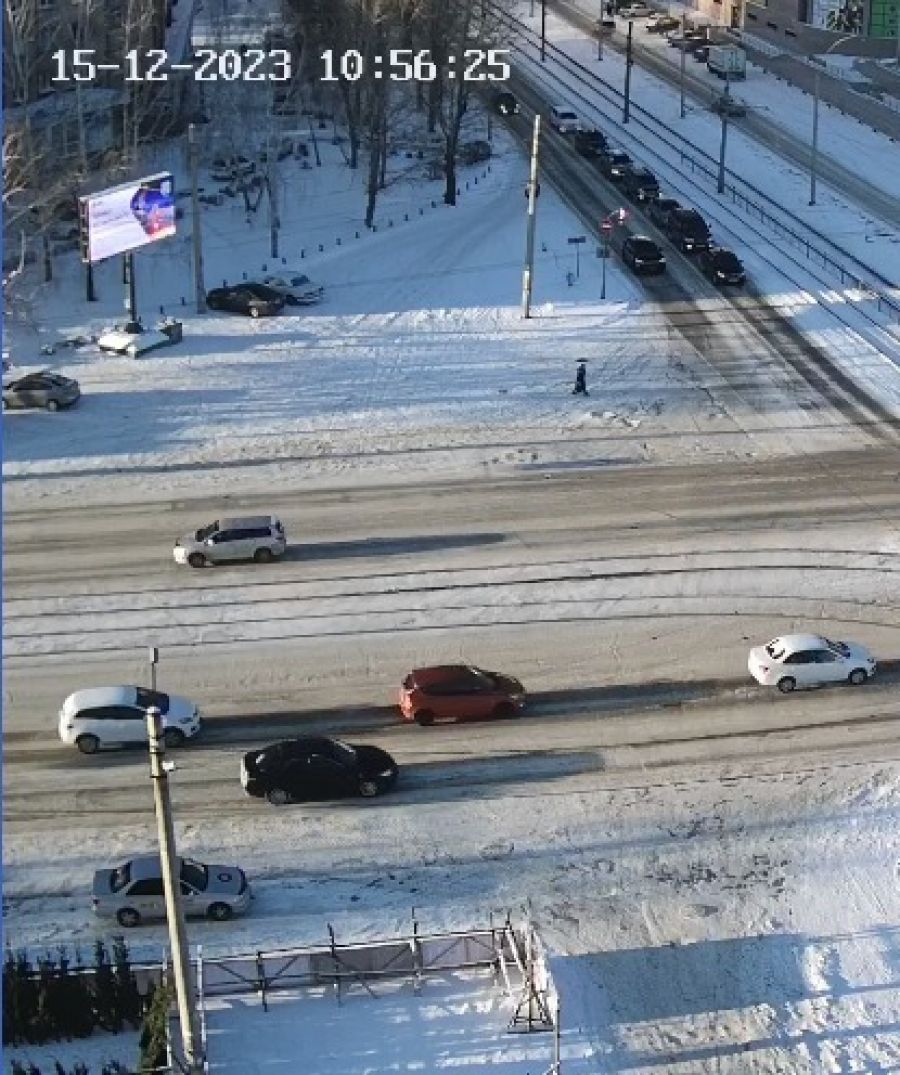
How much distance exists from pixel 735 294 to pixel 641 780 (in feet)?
89.8

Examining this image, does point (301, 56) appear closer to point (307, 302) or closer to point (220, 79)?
point (220, 79)

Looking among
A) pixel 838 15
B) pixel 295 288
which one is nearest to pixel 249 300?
pixel 295 288

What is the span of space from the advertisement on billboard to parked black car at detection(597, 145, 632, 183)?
27.5 metres

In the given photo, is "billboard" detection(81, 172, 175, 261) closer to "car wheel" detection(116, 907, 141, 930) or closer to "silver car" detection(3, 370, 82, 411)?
"silver car" detection(3, 370, 82, 411)

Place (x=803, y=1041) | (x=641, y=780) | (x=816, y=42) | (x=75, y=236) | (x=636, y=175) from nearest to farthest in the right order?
1. (x=803, y=1041)
2. (x=641, y=780)
3. (x=75, y=236)
4. (x=636, y=175)
5. (x=816, y=42)

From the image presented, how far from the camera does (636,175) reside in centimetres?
6297

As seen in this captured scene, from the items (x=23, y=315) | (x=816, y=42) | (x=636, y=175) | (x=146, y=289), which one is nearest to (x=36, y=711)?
(x=23, y=315)

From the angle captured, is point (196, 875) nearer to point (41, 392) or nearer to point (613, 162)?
point (41, 392)

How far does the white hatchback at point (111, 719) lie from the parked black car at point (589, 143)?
4435 centimetres

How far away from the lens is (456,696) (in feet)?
95.6

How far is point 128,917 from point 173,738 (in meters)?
5.01

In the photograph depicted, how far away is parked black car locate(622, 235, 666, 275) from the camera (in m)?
53.2

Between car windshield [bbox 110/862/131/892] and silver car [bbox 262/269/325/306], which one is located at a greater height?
silver car [bbox 262/269/325/306]

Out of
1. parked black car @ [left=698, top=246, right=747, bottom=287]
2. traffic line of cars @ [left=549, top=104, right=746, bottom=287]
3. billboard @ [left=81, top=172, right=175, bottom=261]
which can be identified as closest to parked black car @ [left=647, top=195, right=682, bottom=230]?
traffic line of cars @ [left=549, top=104, right=746, bottom=287]
